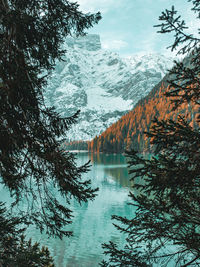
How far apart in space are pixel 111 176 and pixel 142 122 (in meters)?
54.8

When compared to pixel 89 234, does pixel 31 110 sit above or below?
above

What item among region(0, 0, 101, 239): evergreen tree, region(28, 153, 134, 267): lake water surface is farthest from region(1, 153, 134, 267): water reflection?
region(0, 0, 101, 239): evergreen tree

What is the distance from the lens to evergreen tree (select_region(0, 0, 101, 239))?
112 inches

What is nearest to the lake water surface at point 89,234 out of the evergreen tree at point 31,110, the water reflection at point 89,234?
the water reflection at point 89,234

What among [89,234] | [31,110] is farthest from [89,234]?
[31,110]

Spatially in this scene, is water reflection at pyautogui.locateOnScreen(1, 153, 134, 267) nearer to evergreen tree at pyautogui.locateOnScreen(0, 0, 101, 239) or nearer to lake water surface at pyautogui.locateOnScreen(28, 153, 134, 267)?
lake water surface at pyautogui.locateOnScreen(28, 153, 134, 267)

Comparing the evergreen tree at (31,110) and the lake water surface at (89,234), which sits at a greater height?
the evergreen tree at (31,110)

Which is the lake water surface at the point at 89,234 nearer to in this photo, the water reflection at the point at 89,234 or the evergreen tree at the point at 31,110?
the water reflection at the point at 89,234

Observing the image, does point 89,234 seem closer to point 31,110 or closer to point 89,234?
point 89,234

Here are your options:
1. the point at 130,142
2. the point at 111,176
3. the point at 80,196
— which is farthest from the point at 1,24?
the point at 130,142

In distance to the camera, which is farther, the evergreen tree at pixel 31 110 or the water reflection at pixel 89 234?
the water reflection at pixel 89 234

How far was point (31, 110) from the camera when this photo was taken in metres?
3.07

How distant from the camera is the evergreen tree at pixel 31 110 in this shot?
2.85 metres

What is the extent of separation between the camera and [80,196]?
3.36 metres
